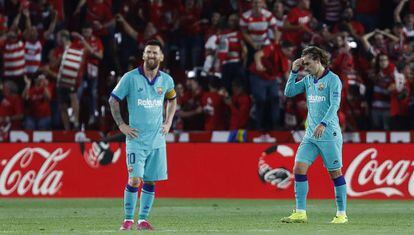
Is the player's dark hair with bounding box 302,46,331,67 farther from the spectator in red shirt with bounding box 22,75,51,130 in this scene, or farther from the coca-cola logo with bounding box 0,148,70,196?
the spectator in red shirt with bounding box 22,75,51,130

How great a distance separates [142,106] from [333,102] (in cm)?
238

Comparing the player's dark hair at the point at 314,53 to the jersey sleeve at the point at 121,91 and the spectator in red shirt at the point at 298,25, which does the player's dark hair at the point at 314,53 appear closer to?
the jersey sleeve at the point at 121,91

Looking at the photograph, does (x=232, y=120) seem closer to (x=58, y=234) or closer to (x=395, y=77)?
(x=395, y=77)

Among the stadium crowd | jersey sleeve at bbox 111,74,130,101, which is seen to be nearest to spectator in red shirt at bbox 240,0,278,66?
the stadium crowd

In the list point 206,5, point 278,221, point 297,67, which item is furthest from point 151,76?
point 206,5

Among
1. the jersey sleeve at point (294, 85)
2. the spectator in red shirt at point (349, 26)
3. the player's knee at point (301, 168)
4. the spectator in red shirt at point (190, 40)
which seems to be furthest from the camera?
the spectator in red shirt at point (190, 40)

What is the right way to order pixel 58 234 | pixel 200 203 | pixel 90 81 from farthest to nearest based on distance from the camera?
pixel 90 81
pixel 200 203
pixel 58 234

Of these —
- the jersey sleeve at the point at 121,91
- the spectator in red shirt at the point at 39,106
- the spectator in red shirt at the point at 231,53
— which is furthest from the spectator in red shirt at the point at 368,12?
the jersey sleeve at the point at 121,91

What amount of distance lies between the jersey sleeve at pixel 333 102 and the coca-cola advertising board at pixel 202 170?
A: 6.67m

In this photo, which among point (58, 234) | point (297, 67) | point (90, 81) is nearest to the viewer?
point (58, 234)

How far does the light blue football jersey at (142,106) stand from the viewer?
12641 mm

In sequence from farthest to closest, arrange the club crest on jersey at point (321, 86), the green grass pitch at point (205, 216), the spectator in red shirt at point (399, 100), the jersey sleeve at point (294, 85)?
the spectator in red shirt at point (399, 100), the jersey sleeve at point (294, 85), the club crest on jersey at point (321, 86), the green grass pitch at point (205, 216)

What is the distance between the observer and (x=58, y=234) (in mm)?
12047

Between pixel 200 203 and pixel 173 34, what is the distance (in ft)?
18.2
